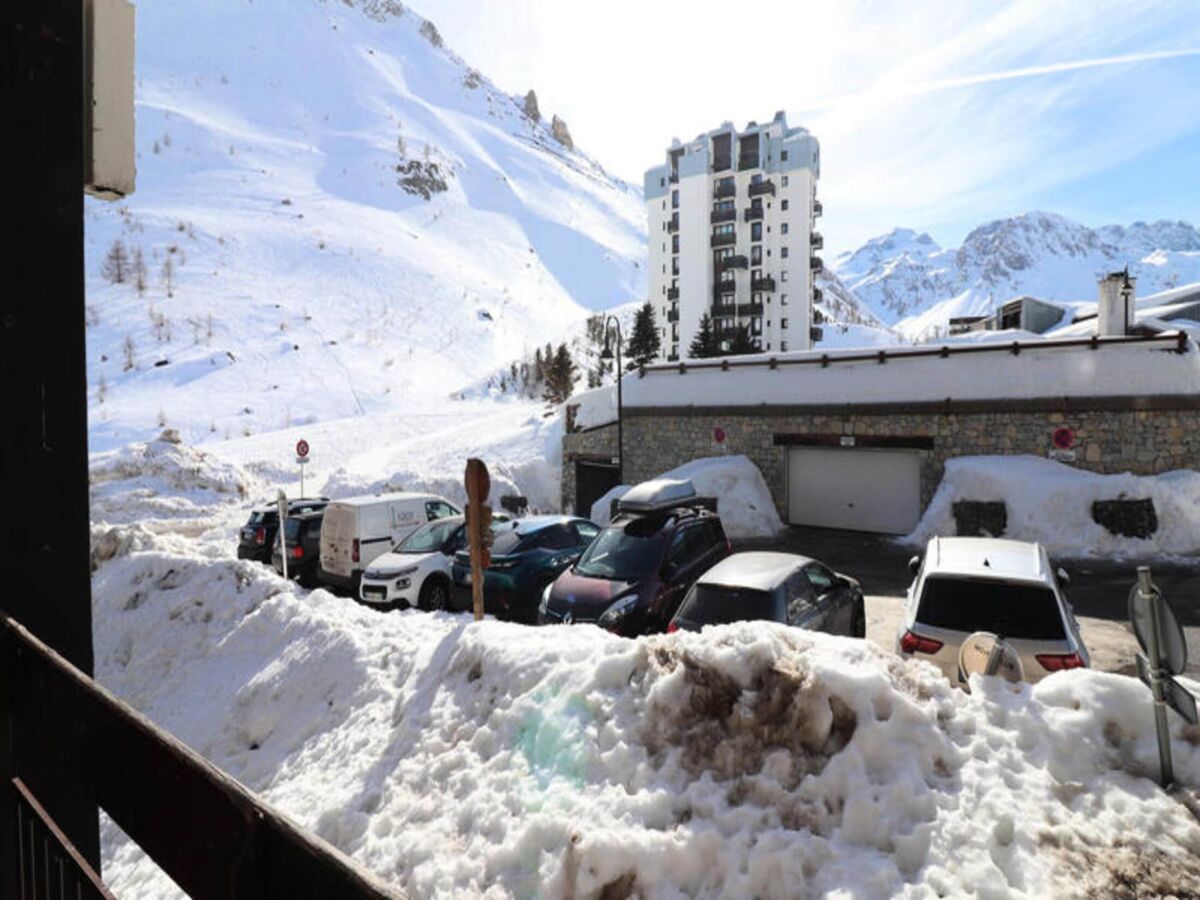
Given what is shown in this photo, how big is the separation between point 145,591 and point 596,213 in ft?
450

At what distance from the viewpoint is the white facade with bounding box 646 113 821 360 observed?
72.1 m

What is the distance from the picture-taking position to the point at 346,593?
1453 centimetres

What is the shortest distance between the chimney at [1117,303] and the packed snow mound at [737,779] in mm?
22443

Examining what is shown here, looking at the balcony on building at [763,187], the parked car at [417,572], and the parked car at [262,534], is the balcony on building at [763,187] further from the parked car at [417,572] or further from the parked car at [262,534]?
the parked car at [417,572]

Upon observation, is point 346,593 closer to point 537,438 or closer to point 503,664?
point 503,664

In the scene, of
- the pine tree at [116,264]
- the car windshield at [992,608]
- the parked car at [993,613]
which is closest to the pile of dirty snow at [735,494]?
the parked car at [993,613]

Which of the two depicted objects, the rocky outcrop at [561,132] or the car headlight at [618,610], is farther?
the rocky outcrop at [561,132]

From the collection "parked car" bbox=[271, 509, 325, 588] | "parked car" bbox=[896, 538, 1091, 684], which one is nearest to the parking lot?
"parked car" bbox=[896, 538, 1091, 684]

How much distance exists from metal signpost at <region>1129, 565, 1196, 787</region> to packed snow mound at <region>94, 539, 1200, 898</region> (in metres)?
0.10

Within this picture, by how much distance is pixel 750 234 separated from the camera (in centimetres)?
7356

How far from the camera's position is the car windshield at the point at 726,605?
779 cm

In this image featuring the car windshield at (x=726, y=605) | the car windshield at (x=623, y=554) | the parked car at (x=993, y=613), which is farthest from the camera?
the car windshield at (x=623, y=554)

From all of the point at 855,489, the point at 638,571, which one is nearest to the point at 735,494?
the point at 855,489

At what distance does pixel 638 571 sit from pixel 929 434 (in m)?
13.8
